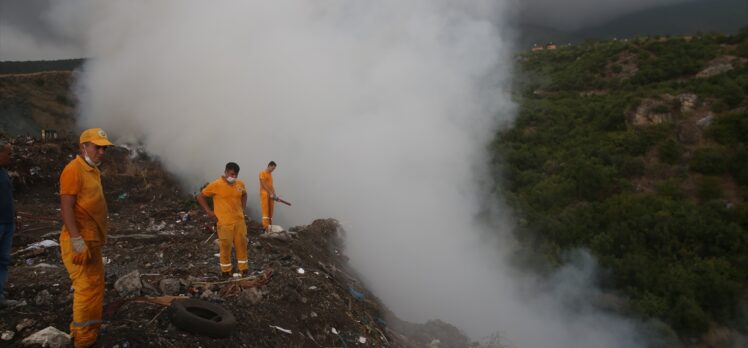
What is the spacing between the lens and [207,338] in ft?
10.7

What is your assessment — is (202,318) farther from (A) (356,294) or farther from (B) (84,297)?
(A) (356,294)

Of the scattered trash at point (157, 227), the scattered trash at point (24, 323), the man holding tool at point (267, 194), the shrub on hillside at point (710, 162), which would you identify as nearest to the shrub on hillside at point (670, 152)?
the shrub on hillside at point (710, 162)

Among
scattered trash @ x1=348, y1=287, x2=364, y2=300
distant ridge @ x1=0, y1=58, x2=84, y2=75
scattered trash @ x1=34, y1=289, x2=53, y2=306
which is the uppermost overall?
distant ridge @ x1=0, y1=58, x2=84, y2=75

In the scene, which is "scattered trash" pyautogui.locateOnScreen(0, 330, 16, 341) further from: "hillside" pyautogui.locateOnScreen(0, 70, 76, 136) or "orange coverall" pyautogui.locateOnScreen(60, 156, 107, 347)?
"hillside" pyautogui.locateOnScreen(0, 70, 76, 136)

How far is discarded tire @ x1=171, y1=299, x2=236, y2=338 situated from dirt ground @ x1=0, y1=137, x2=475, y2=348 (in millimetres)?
64

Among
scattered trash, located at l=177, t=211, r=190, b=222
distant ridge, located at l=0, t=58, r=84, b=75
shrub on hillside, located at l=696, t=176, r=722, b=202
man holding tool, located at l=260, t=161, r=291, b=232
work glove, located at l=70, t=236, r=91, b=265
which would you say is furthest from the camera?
distant ridge, located at l=0, t=58, r=84, b=75

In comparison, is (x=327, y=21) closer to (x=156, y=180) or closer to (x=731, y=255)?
(x=156, y=180)

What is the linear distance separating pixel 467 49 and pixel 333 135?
4431 millimetres

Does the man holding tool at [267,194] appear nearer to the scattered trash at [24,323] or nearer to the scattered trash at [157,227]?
the scattered trash at [157,227]

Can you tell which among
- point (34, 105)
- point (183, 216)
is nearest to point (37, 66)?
point (34, 105)

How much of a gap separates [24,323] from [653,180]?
15.8 m

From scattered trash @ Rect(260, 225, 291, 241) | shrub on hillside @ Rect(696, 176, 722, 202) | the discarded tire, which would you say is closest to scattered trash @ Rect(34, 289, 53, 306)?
the discarded tire

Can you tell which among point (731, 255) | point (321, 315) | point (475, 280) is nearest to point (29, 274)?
point (321, 315)

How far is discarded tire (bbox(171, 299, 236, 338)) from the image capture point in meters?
3.24
